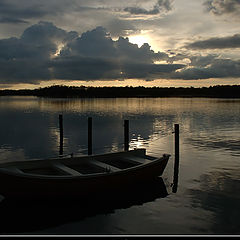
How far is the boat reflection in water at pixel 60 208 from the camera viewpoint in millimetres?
10609

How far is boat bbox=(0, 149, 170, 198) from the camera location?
38.1 ft

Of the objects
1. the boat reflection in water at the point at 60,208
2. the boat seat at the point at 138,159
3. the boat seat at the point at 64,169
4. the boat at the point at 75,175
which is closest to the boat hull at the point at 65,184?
the boat at the point at 75,175

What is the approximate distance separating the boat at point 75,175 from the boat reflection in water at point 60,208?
1.10 ft

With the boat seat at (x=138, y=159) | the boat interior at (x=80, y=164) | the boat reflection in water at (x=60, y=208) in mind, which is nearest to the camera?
the boat reflection in water at (x=60, y=208)

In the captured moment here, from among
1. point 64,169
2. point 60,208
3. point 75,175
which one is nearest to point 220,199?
point 75,175

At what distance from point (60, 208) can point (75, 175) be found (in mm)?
1428

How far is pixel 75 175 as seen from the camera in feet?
39.7

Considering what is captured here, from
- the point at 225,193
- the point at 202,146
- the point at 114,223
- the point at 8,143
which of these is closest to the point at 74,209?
the point at 114,223

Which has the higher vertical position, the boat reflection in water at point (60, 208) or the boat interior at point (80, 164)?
the boat interior at point (80, 164)

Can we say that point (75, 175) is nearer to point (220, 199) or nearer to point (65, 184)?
point (65, 184)

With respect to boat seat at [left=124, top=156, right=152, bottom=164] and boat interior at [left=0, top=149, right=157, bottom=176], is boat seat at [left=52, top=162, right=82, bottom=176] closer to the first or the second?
boat interior at [left=0, top=149, right=157, bottom=176]

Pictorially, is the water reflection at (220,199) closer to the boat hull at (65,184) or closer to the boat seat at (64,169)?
the boat hull at (65,184)

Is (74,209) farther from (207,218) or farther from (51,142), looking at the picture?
(51,142)

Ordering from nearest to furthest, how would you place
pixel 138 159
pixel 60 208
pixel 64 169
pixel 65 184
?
pixel 60 208
pixel 65 184
pixel 64 169
pixel 138 159
